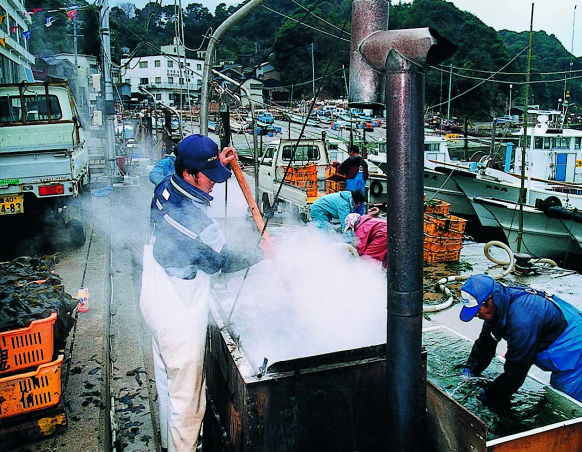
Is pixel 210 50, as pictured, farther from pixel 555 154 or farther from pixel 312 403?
pixel 555 154

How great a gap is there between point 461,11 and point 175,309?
2543 inches

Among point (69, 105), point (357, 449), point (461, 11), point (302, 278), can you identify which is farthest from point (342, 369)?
point (461, 11)

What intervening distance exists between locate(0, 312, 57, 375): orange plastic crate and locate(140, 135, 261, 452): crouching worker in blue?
33.1 inches

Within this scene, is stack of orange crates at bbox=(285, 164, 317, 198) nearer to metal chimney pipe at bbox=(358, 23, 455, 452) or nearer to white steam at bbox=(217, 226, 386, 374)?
white steam at bbox=(217, 226, 386, 374)

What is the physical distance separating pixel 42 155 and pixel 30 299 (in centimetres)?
492

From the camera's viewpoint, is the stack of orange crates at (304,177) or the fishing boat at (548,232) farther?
the fishing boat at (548,232)

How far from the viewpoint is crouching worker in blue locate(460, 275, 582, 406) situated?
3129 mm

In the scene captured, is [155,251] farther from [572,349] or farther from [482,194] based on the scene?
[482,194]

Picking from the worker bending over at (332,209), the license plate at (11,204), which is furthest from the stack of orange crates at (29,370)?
the worker bending over at (332,209)

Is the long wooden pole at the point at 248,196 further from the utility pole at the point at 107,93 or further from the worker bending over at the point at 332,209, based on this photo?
the utility pole at the point at 107,93

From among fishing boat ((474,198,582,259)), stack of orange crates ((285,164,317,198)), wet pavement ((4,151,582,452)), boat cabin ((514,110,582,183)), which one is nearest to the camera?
wet pavement ((4,151,582,452))

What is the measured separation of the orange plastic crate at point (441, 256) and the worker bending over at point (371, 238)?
2.92 m

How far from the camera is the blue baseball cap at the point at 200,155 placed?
9.88 feet

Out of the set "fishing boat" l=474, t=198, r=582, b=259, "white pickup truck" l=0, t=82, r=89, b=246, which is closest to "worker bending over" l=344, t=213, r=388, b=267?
"white pickup truck" l=0, t=82, r=89, b=246
